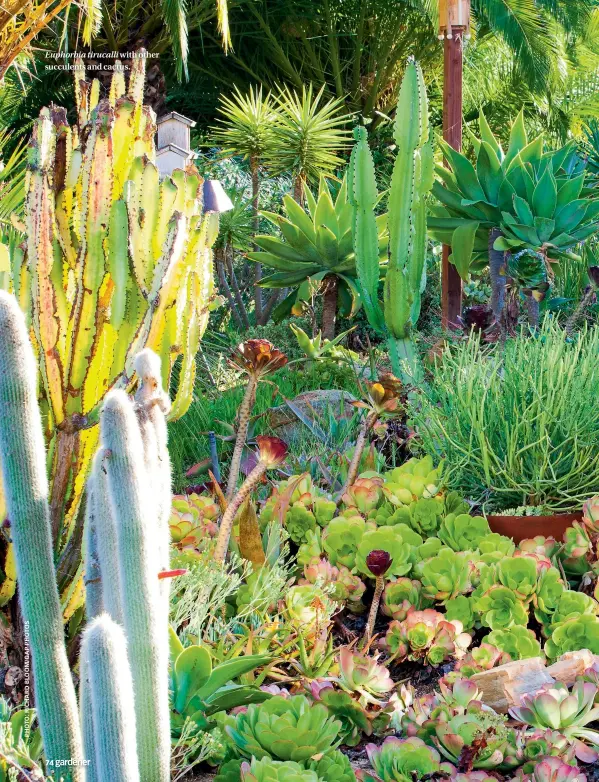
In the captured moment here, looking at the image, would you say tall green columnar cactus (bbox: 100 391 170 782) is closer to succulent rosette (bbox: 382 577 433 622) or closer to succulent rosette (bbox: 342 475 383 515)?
succulent rosette (bbox: 382 577 433 622)

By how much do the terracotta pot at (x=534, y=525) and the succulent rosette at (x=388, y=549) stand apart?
45 cm

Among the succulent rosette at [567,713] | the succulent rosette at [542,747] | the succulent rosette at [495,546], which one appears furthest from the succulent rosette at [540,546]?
the succulent rosette at [542,747]

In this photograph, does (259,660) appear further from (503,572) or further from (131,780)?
(503,572)

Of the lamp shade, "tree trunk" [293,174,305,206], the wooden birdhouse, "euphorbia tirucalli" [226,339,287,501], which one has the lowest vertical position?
"euphorbia tirucalli" [226,339,287,501]

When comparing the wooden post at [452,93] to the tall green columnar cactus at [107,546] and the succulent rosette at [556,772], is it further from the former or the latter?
the tall green columnar cactus at [107,546]

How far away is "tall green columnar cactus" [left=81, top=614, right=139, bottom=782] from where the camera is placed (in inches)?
50.3

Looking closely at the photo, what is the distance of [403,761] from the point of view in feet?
5.71

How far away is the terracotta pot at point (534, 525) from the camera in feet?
9.38

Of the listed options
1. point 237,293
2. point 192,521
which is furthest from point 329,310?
point 192,521

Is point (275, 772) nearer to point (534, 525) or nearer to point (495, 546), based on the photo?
point (495, 546)

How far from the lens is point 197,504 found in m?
2.98

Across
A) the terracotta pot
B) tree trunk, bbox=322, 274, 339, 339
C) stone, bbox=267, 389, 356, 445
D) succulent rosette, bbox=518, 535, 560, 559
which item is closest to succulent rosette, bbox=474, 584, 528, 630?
succulent rosette, bbox=518, 535, 560, 559

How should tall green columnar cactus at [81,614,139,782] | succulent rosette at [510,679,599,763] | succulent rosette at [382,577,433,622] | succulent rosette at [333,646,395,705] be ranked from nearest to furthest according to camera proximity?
tall green columnar cactus at [81,614,139,782] → succulent rosette at [510,679,599,763] → succulent rosette at [333,646,395,705] → succulent rosette at [382,577,433,622]

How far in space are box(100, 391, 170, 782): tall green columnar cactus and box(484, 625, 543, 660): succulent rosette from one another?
3.22 ft
